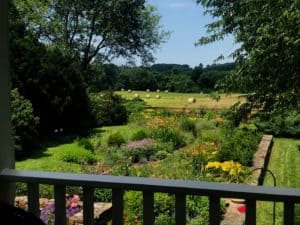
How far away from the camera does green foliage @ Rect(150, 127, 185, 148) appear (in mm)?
8125

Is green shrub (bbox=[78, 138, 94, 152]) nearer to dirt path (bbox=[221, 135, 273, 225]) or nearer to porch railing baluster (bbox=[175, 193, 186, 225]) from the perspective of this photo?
dirt path (bbox=[221, 135, 273, 225])

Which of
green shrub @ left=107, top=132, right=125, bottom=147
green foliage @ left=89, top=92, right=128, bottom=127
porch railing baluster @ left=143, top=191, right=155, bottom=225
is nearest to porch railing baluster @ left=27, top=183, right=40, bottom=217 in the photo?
porch railing baluster @ left=143, top=191, right=155, bottom=225

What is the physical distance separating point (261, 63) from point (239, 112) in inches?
33.7

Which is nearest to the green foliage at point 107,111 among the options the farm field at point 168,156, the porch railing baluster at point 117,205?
the farm field at point 168,156

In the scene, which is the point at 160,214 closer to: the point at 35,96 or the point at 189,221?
the point at 189,221

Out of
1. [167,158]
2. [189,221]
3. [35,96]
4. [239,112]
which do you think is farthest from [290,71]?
[35,96]

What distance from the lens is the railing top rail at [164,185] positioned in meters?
1.25

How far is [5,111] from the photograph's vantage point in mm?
1595

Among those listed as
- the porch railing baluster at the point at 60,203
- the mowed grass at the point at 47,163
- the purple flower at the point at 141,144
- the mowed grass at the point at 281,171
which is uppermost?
the porch railing baluster at the point at 60,203

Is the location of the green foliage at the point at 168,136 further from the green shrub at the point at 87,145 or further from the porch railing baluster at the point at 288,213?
the porch railing baluster at the point at 288,213

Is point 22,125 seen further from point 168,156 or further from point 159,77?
point 159,77

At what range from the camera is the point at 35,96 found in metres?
9.75

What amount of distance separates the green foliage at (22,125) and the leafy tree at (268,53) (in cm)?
425

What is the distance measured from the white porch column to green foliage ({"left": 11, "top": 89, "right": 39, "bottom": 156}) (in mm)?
6052
